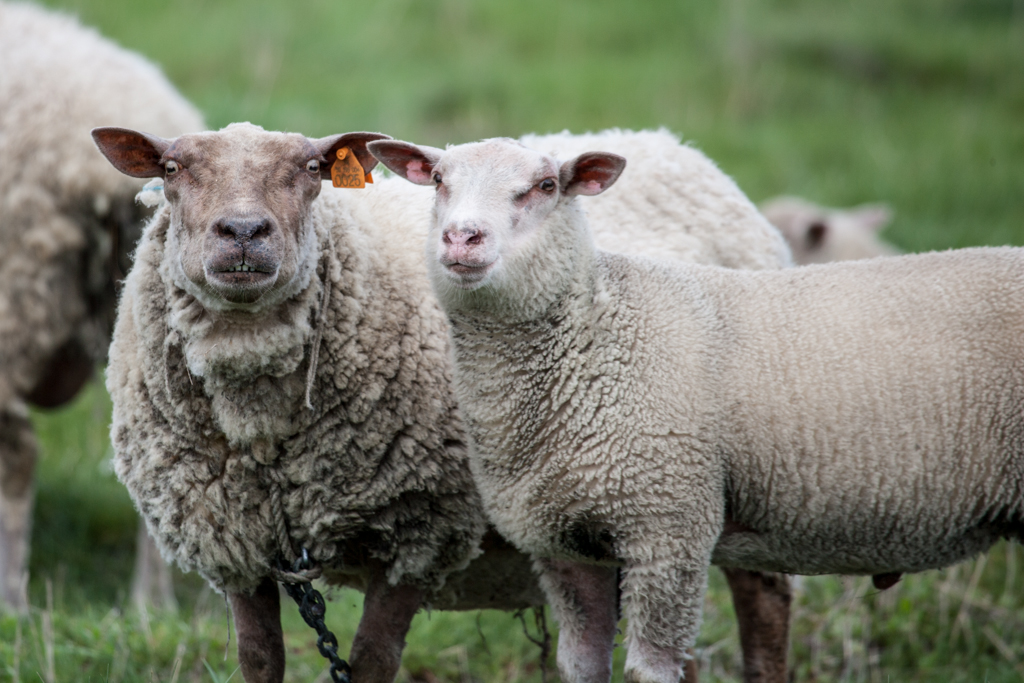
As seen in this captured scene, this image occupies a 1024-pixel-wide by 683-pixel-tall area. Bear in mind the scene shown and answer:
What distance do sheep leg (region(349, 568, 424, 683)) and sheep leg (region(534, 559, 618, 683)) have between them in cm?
49

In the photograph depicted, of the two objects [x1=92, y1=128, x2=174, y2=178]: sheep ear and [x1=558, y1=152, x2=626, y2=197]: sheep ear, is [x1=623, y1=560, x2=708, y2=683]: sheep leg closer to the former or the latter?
[x1=558, y1=152, x2=626, y2=197]: sheep ear

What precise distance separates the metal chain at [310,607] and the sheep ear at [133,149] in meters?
1.24

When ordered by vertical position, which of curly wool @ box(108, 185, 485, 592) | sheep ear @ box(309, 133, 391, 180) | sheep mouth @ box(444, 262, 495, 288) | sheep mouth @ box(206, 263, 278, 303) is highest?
sheep ear @ box(309, 133, 391, 180)

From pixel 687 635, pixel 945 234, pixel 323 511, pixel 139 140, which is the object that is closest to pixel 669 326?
pixel 687 635

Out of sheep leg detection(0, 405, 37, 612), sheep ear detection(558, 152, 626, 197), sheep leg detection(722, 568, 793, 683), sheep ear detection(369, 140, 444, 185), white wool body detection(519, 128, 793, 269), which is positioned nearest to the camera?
sheep ear detection(558, 152, 626, 197)

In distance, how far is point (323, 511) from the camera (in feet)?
10.6

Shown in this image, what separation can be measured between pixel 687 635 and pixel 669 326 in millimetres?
849

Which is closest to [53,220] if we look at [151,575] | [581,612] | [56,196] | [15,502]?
[56,196]

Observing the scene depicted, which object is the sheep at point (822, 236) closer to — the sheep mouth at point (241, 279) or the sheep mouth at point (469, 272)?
the sheep mouth at point (469, 272)

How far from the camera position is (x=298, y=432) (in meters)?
3.23

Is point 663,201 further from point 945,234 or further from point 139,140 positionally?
point 945,234

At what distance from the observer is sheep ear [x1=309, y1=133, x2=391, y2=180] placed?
324 centimetres

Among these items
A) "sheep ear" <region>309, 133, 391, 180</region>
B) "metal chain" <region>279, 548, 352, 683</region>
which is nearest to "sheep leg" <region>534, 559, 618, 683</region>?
"metal chain" <region>279, 548, 352, 683</region>

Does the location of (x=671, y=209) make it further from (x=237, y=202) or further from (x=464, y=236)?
(x=237, y=202)
